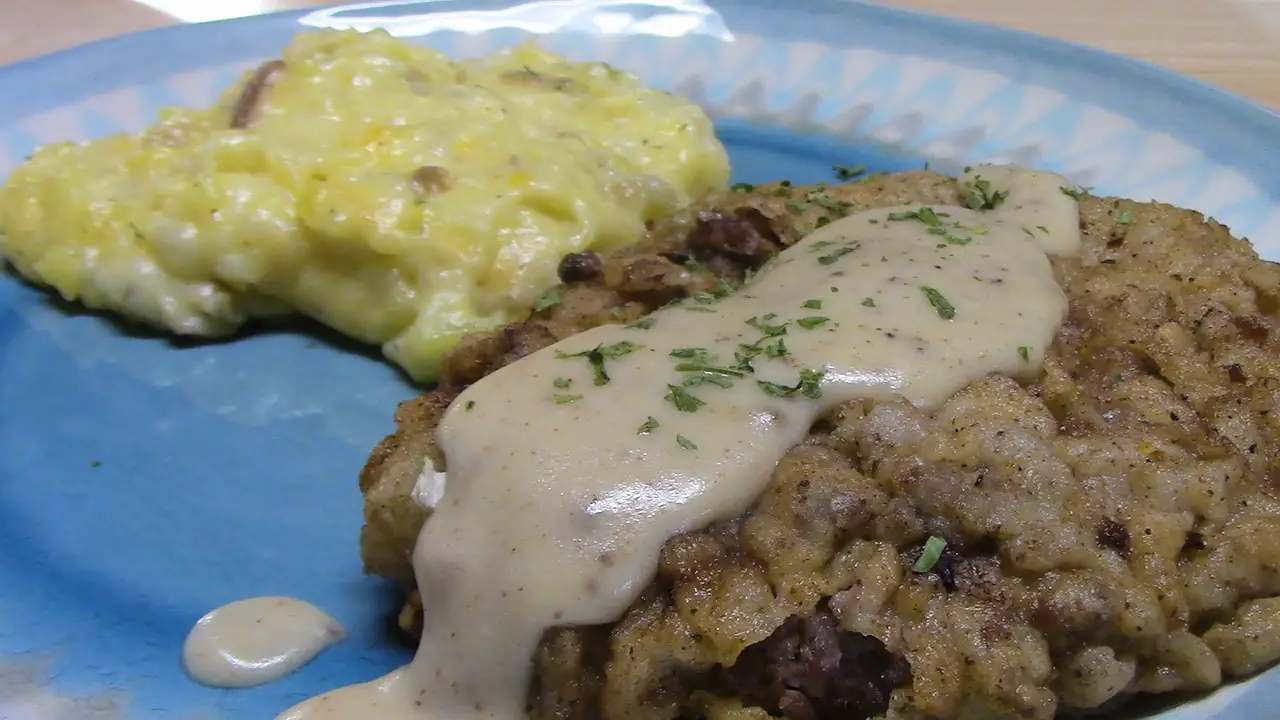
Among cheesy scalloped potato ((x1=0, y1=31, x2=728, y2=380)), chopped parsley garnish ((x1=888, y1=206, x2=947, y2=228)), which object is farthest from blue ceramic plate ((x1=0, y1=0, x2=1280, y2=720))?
chopped parsley garnish ((x1=888, y1=206, x2=947, y2=228))

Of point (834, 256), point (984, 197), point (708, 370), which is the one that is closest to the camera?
point (708, 370)

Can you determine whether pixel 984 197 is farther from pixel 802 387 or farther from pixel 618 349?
pixel 618 349

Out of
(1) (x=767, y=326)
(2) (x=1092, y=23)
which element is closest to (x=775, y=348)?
(1) (x=767, y=326)

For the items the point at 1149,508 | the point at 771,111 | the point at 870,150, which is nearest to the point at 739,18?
the point at 771,111

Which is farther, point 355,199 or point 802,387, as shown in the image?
Result: point 355,199

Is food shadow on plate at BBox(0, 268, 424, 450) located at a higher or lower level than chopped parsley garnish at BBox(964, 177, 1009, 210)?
lower

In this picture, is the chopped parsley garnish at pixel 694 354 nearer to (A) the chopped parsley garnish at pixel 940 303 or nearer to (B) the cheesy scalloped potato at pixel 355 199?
(A) the chopped parsley garnish at pixel 940 303

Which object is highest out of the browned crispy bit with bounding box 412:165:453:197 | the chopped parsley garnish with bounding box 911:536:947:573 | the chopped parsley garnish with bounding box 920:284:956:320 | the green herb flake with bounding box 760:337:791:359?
the chopped parsley garnish with bounding box 920:284:956:320

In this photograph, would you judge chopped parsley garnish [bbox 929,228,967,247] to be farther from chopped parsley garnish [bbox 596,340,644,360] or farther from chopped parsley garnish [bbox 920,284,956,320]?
chopped parsley garnish [bbox 596,340,644,360]
